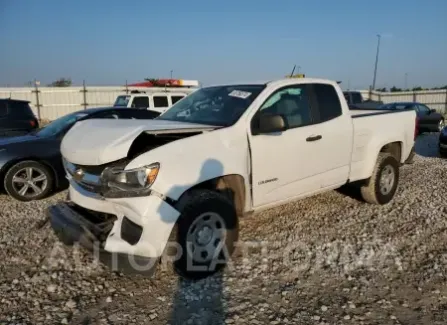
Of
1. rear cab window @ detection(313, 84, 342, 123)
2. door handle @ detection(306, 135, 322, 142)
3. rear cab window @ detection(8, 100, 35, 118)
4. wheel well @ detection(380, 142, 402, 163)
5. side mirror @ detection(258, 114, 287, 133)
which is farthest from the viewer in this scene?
rear cab window @ detection(8, 100, 35, 118)

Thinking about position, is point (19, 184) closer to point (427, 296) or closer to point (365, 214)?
point (365, 214)

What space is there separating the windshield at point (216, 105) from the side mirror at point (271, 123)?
26 centimetres

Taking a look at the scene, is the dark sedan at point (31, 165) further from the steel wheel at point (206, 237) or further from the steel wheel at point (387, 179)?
the steel wheel at point (387, 179)

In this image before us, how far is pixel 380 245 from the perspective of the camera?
4.39 metres

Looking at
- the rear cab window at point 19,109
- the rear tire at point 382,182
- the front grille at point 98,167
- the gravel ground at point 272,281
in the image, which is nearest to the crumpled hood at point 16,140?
the gravel ground at point 272,281

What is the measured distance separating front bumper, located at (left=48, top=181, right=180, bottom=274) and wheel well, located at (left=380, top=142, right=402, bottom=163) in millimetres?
4083

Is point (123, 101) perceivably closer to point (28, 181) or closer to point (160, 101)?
point (160, 101)

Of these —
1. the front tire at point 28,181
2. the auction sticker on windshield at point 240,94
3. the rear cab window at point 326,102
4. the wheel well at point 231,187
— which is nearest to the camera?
the wheel well at point 231,187

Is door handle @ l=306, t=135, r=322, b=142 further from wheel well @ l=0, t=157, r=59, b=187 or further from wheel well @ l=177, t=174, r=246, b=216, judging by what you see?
wheel well @ l=0, t=157, r=59, b=187

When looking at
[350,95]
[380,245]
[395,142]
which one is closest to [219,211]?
[380,245]

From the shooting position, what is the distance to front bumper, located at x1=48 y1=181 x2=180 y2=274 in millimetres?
3154

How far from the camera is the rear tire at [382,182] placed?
5.64m

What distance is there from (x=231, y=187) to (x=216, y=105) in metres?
1.10

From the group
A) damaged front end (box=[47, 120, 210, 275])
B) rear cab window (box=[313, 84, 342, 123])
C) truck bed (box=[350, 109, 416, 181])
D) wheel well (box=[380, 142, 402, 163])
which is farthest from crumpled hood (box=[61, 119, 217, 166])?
wheel well (box=[380, 142, 402, 163])
